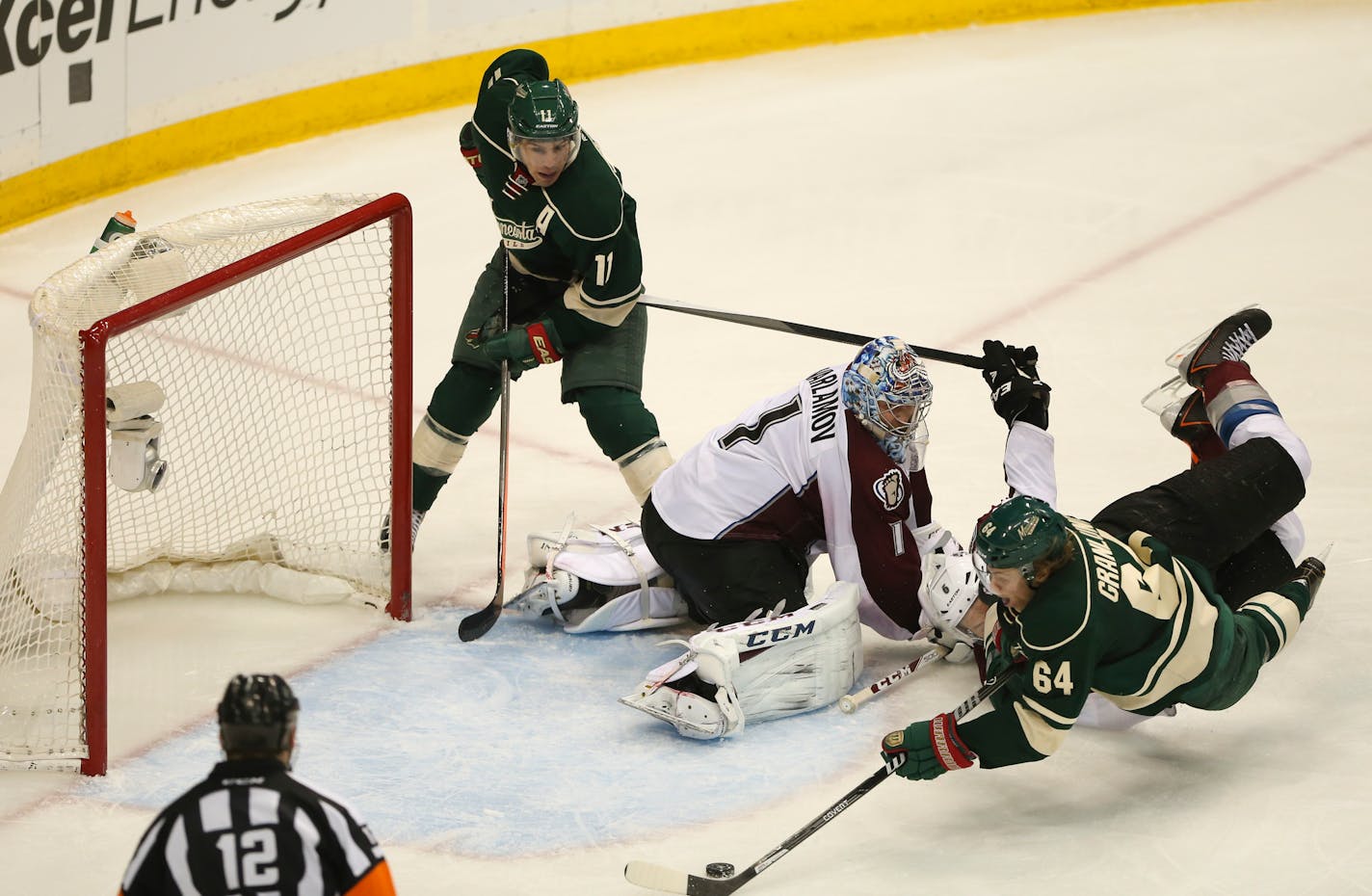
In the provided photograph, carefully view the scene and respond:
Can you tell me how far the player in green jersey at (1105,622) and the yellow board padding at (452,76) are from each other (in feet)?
12.6

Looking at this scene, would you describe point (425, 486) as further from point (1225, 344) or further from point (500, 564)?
point (1225, 344)

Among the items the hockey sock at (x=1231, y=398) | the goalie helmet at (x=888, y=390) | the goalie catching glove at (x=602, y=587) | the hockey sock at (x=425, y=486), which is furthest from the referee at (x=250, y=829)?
the hockey sock at (x=1231, y=398)

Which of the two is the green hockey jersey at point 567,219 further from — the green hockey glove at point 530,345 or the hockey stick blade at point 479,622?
the hockey stick blade at point 479,622

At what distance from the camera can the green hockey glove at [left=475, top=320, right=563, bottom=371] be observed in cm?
418

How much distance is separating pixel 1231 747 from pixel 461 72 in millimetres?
4582

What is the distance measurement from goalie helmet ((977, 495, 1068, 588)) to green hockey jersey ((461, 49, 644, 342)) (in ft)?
4.06

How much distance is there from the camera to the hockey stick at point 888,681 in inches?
150

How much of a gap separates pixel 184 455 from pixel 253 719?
215 centimetres

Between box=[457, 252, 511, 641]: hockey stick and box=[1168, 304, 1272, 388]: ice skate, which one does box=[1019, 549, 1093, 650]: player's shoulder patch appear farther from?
box=[457, 252, 511, 641]: hockey stick

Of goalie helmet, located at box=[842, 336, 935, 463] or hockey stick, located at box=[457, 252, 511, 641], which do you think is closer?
goalie helmet, located at box=[842, 336, 935, 463]

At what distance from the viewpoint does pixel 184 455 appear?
4277mm

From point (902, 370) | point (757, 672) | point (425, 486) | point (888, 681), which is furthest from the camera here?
point (425, 486)

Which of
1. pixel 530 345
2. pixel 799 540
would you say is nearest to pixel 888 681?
pixel 799 540

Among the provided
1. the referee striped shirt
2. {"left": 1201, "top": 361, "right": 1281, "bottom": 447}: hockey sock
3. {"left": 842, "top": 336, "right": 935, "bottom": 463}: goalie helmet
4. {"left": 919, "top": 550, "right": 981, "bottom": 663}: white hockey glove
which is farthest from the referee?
{"left": 1201, "top": 361, "right": 1281, "bottom": 447}: hockey sock
